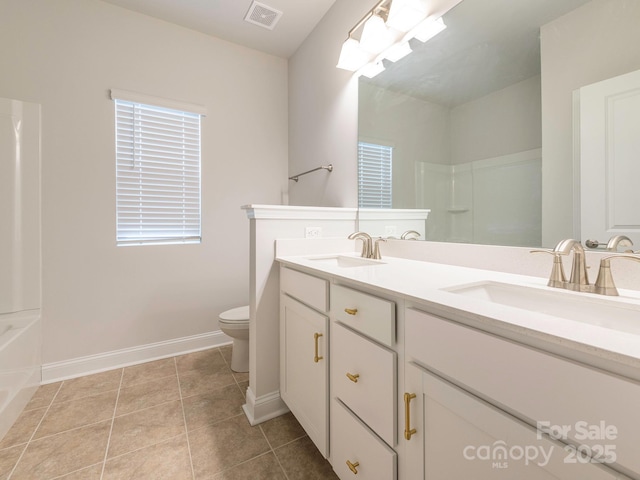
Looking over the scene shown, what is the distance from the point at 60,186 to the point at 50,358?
118cm

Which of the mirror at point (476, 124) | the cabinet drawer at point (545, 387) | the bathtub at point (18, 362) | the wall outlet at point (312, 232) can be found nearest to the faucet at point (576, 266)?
the mirror at point (476, 124)

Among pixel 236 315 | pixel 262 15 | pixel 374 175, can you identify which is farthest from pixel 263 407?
pixel 262 15

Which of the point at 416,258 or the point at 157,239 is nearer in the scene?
the point at 416,258

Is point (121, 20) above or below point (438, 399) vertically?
above

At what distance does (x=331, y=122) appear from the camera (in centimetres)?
213

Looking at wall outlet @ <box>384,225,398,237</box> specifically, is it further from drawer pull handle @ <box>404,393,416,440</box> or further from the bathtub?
the bathtub

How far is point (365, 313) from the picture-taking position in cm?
93

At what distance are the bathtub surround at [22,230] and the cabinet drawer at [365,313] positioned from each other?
1.97m

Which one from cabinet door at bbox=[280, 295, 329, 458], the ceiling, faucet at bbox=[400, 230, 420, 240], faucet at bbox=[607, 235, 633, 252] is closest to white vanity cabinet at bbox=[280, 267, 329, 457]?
cabinet door at bbox=[280, 295, 329, 458]

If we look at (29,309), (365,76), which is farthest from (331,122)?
(29,309)

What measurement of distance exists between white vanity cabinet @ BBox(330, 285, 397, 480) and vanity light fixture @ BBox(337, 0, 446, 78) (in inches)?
54.0

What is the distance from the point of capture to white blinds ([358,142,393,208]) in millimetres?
1735

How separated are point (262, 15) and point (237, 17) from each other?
20 cm

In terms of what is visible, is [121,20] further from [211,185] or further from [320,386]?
[320,386]
